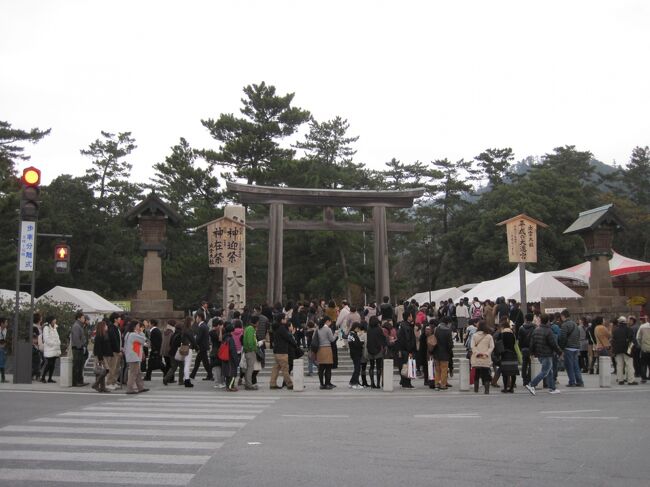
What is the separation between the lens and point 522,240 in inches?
1003

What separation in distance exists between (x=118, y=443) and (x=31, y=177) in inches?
412

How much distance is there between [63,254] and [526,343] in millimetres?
11937

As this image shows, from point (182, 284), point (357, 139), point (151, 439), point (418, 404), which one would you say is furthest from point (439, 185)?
point (151, 439)

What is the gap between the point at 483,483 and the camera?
6.70 meters

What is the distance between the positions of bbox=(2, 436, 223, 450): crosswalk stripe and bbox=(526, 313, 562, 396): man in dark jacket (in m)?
9.36

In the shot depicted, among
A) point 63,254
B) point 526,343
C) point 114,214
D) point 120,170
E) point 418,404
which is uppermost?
point 120,170

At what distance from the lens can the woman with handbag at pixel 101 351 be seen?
15.5 m

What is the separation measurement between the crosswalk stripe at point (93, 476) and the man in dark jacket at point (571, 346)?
39.9 feet

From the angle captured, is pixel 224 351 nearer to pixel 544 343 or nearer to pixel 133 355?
pixel 133 355

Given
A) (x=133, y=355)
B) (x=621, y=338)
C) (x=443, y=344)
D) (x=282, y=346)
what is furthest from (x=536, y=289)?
(x=133, y=355)

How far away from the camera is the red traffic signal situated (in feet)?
55.3

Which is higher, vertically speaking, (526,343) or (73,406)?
(526,343)

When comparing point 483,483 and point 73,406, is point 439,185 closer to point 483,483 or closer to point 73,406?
point 73,406

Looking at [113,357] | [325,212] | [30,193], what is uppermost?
[325,212]
